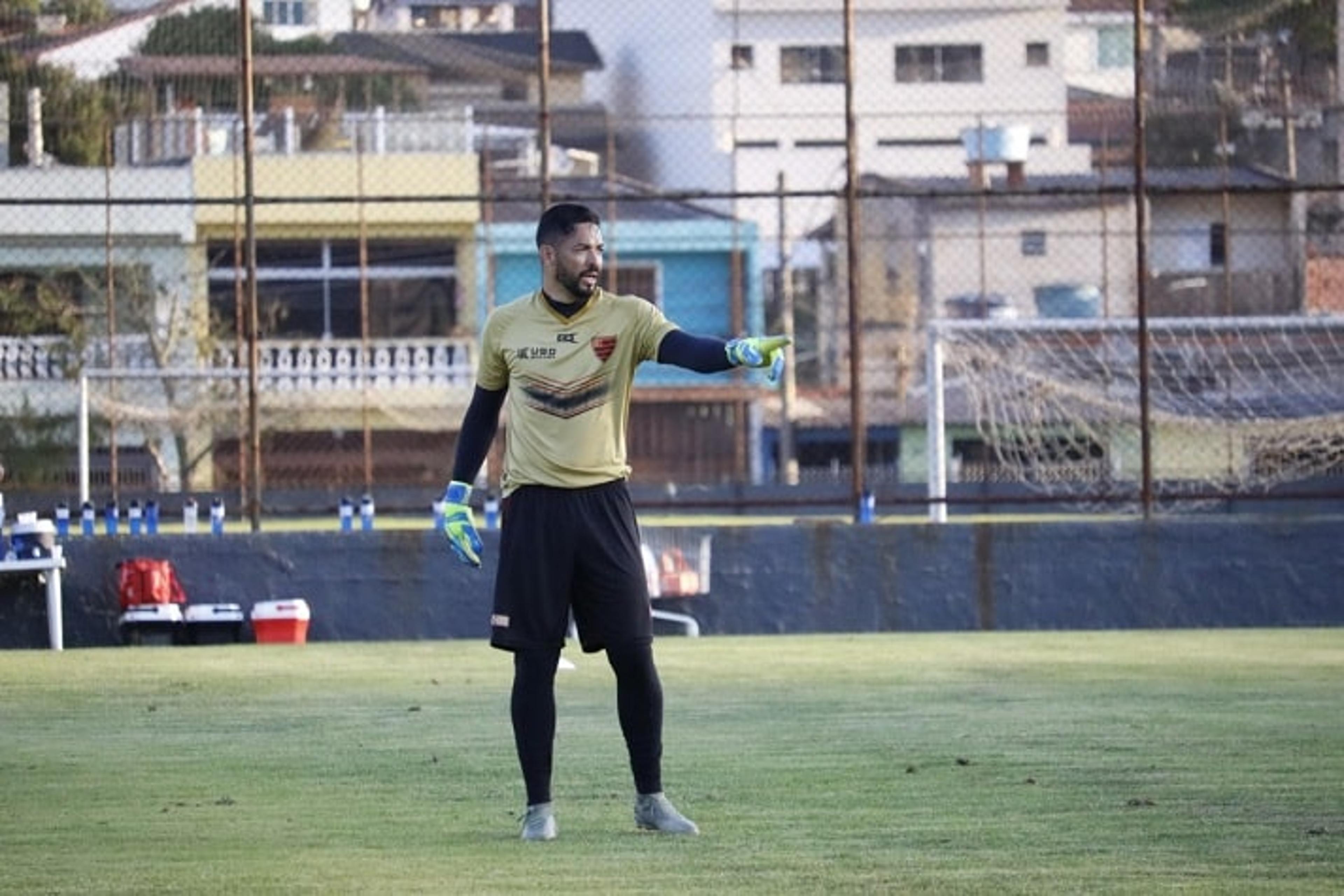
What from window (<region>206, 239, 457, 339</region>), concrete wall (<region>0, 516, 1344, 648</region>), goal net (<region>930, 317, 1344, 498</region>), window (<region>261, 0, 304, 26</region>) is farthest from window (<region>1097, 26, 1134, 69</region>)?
concrete wall (<region>0, 516, 1344, 648</region>)

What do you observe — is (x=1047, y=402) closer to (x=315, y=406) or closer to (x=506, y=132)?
(x=315, y=406)

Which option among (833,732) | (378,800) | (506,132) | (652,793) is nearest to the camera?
(652,793)

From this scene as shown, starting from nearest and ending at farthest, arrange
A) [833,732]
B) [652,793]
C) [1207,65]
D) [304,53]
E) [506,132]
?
[652,793] → [833,732] → [304,53] → [506,132] → [1207,65]

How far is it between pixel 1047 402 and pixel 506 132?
27.8m

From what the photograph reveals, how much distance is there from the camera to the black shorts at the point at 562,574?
9305 millimetres

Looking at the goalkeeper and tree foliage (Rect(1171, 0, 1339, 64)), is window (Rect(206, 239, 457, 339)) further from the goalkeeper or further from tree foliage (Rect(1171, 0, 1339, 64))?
the goalkeeper

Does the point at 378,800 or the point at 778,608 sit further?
the point at 778,608

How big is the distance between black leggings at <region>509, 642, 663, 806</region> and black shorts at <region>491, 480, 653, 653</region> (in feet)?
0.16

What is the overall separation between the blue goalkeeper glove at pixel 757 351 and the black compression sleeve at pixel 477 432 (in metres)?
0.85

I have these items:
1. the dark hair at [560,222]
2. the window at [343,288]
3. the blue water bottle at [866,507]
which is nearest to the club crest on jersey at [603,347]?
the dark hair at [560,222]

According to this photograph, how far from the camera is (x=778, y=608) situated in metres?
21.4

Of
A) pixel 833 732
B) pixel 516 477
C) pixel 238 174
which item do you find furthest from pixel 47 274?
pixel 516 477

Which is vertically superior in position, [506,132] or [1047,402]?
[506,132]

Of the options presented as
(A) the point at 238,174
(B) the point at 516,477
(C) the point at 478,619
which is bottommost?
(C) the point at 478,619
